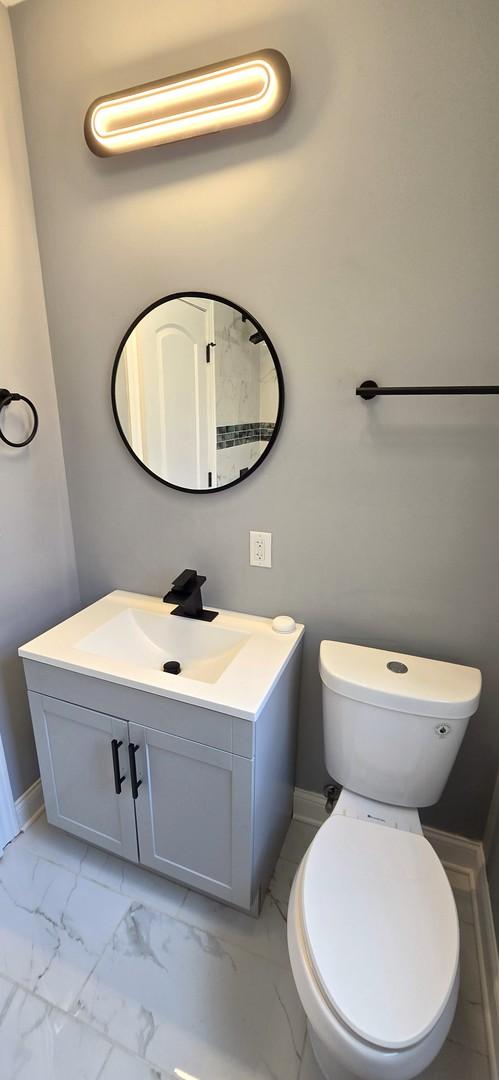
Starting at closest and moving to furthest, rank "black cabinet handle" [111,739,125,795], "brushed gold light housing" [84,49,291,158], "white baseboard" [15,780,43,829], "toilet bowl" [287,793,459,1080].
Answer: "toilet bowl" [287,793,459,1080], "brushed gold light housing" [84,49,291,158], "black cabinet handle" [111,739,125,795], "white baseboard" [15,780,43,829]

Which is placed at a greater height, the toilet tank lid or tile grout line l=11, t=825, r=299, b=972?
the toilet tank lid

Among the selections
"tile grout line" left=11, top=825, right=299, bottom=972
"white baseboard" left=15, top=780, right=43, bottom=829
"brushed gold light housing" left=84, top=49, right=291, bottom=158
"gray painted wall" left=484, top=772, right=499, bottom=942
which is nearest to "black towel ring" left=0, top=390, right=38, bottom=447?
"brushed gold light housing" left=84, top=49, right=291, bottom=158

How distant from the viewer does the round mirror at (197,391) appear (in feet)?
4.37

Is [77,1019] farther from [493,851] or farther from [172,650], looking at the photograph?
Result: [493,851]

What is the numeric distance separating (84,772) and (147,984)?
549 millimetres

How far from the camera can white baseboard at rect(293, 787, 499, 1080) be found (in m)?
1.13

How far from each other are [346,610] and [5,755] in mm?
1238

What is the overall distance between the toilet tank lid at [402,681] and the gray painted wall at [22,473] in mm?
1017

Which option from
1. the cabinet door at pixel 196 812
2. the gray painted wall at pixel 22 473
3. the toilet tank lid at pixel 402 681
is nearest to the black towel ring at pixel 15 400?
the gray painted wall at pixel 22 473

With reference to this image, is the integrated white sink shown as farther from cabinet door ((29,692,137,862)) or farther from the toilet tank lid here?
the toilet tank lid

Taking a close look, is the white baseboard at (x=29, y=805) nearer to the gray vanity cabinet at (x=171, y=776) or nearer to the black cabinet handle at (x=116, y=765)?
the gray vanity cabinet at (x=171, y=776)

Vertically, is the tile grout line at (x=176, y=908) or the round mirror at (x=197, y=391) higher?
the round mirror at (x=197, y=391)

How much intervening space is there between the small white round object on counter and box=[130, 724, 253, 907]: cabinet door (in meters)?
0.40

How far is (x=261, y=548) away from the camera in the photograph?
4.84ft
